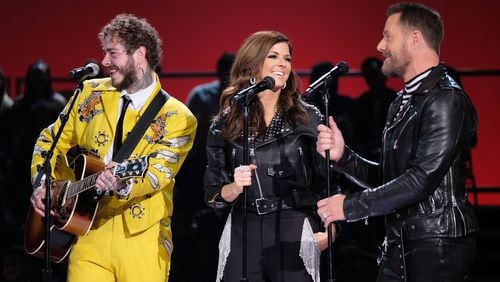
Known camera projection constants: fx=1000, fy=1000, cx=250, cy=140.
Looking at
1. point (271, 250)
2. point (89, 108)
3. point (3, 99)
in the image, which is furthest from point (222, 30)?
point (271, 250)

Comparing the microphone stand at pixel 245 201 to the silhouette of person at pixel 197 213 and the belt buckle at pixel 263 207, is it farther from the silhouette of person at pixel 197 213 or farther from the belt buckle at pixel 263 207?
the silhouette of person at pixel 197 213

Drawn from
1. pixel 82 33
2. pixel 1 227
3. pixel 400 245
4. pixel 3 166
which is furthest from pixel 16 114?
pixel 400 245

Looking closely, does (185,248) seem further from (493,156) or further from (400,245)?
(400,245)

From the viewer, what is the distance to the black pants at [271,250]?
17.3ft

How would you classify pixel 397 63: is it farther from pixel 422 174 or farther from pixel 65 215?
pixel 65 215

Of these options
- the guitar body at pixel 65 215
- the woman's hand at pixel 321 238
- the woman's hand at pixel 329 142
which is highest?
the woman's hand at pixel 329 142

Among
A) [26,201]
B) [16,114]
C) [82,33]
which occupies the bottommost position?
[26,201]

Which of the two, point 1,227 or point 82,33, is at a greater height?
point 82,33

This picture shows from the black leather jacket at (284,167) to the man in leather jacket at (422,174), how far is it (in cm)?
49

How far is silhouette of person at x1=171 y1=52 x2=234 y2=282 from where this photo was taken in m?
8.02

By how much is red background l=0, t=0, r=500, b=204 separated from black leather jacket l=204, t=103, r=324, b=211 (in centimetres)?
384

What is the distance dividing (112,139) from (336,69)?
1.45 m

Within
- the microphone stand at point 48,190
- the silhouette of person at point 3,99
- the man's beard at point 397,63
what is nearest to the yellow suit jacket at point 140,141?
the microphone stand at point 48,190

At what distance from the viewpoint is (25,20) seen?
10.1 m
